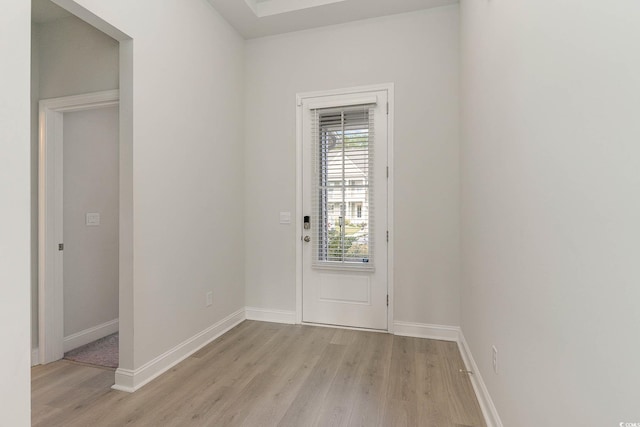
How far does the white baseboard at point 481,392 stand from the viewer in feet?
5.60

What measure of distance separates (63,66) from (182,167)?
132 cm

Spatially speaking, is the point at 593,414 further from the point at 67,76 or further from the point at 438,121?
the point at 67,76

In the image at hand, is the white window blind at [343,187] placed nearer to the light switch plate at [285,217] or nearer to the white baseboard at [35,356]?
the light switch plate at [285,217]

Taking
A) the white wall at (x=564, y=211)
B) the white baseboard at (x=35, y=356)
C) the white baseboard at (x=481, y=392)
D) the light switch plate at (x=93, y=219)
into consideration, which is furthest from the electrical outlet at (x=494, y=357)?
the light switch plate at (x=93, y=219)

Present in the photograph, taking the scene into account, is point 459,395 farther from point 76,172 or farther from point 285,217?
point 76,172

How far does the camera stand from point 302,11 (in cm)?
306

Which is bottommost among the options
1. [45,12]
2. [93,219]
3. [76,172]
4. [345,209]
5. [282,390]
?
[282,390]

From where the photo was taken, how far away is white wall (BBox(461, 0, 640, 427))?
2.34 ft

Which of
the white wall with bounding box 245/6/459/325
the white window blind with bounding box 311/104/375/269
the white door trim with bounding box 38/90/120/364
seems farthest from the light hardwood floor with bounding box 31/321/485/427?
the white window blind with bounding box 311/104/375/269

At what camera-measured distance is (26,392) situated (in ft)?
4.46

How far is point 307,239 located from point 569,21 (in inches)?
108

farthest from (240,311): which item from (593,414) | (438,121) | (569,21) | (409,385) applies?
(569,21)

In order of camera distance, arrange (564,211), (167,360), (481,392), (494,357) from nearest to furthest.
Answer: (564,211) < (494,357) < (481,392) < (167,360)

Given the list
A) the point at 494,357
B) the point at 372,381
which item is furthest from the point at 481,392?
the point at 372,381
